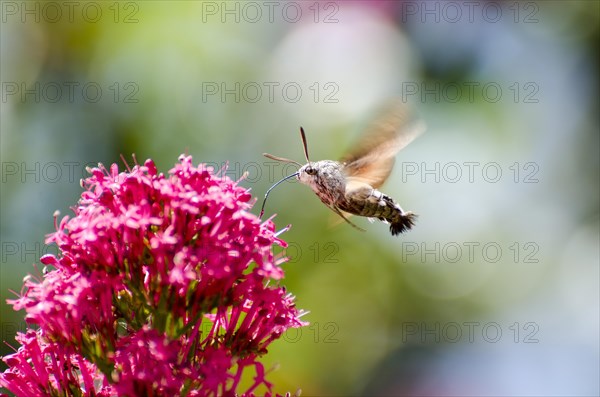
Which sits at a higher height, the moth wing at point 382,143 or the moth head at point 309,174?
the moth wing at point 382,143

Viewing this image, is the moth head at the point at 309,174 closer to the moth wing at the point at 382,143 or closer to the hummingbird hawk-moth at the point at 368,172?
the hummingbird hawk-moth at the point at 368,172

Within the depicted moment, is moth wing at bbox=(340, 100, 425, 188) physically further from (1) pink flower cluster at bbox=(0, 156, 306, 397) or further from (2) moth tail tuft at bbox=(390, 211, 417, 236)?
(1) pink flower cluster at bbox=(0, 156, 306, 397)

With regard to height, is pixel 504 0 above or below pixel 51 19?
above

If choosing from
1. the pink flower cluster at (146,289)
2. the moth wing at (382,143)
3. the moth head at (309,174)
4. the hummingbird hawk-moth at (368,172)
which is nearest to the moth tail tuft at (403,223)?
the hummingbird hawk-moth at (368,172)

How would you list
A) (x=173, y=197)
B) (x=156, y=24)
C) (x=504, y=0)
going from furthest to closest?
(x=504, y=0) < (x=156, y=24) < (x=173, y=197)

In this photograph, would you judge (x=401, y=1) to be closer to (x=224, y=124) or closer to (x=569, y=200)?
(x=224, y=124)

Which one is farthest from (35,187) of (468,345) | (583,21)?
(583,21)
